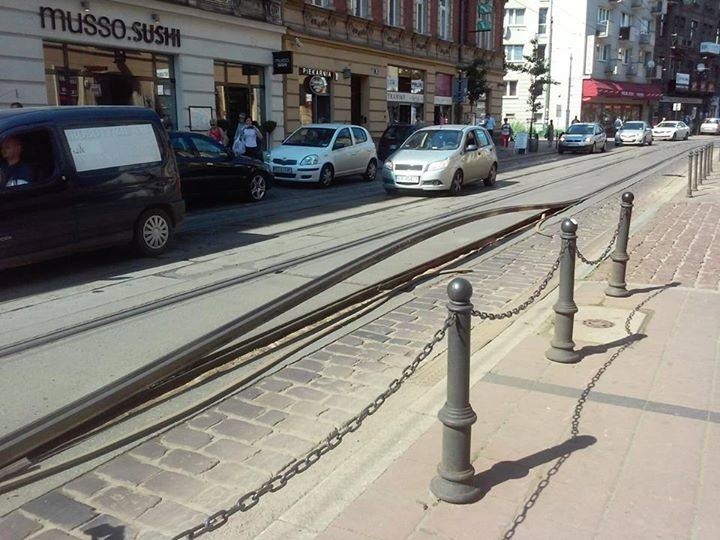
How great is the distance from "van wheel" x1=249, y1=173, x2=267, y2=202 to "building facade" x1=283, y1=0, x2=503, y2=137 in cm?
1010

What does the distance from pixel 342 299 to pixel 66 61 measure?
14.5 meters

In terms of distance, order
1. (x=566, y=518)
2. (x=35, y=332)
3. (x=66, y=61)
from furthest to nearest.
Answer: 1. (x=66, y=61)
2. (x=35, y=332)
3. (x=566, y=518)

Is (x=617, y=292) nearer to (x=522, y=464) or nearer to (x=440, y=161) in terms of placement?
(x=522, y=464)

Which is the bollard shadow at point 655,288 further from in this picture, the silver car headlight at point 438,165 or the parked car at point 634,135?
the parked car at point 634,135

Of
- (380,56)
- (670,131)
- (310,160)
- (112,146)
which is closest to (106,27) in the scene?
(310,160)

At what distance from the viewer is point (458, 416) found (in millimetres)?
3191


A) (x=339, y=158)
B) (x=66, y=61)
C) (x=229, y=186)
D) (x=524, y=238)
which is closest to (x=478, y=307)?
(x=524, y=238)

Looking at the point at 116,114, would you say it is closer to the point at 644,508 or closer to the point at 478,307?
the point at 478,307

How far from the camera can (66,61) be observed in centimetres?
1808

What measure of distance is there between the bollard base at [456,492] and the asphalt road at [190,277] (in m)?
2.57

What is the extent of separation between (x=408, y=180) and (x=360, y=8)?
1599 cm

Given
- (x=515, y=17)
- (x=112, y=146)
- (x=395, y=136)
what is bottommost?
(x=395, y=136)

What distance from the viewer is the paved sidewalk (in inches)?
120

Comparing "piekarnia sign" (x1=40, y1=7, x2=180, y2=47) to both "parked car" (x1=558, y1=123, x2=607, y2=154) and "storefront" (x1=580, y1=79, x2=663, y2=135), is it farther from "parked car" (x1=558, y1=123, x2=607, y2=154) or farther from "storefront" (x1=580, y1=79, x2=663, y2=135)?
"storefront" (x1=580, y1=79, x2=663, y2=135)
